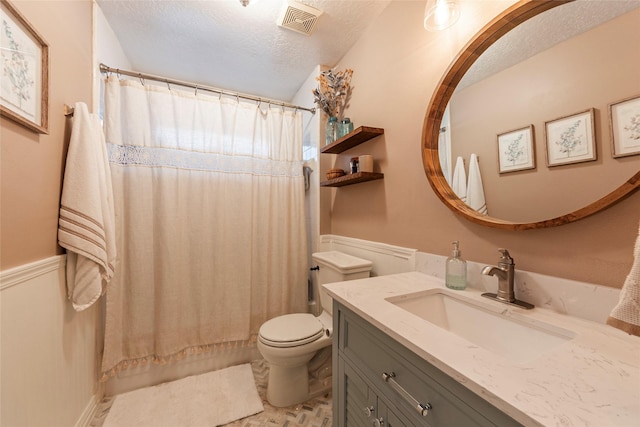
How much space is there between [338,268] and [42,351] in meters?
1.30

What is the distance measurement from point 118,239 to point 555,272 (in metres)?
2.11

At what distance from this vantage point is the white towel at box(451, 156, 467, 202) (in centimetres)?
99

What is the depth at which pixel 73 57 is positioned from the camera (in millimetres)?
1166

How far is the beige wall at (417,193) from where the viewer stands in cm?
66

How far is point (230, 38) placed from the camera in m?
1.66

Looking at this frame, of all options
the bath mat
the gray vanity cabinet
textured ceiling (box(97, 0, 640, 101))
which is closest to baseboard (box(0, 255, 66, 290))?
the bath mat

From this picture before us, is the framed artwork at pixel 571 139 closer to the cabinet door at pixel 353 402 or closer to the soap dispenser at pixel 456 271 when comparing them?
the soap dispenser at pixel 456 271

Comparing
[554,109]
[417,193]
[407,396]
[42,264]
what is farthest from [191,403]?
[554,109]

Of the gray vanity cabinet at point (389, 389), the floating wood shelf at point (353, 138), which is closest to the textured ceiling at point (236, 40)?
the floating wood shelf at point (353, 138)

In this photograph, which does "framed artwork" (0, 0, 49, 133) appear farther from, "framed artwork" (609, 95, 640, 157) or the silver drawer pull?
"framed artwork" (609, 95, 640, 157)

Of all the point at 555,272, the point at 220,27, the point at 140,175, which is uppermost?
the point at 220,27

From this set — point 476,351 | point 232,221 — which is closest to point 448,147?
point 476,351

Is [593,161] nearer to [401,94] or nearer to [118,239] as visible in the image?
[401,94]

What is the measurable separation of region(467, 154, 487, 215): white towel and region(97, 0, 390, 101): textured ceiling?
1.16m
